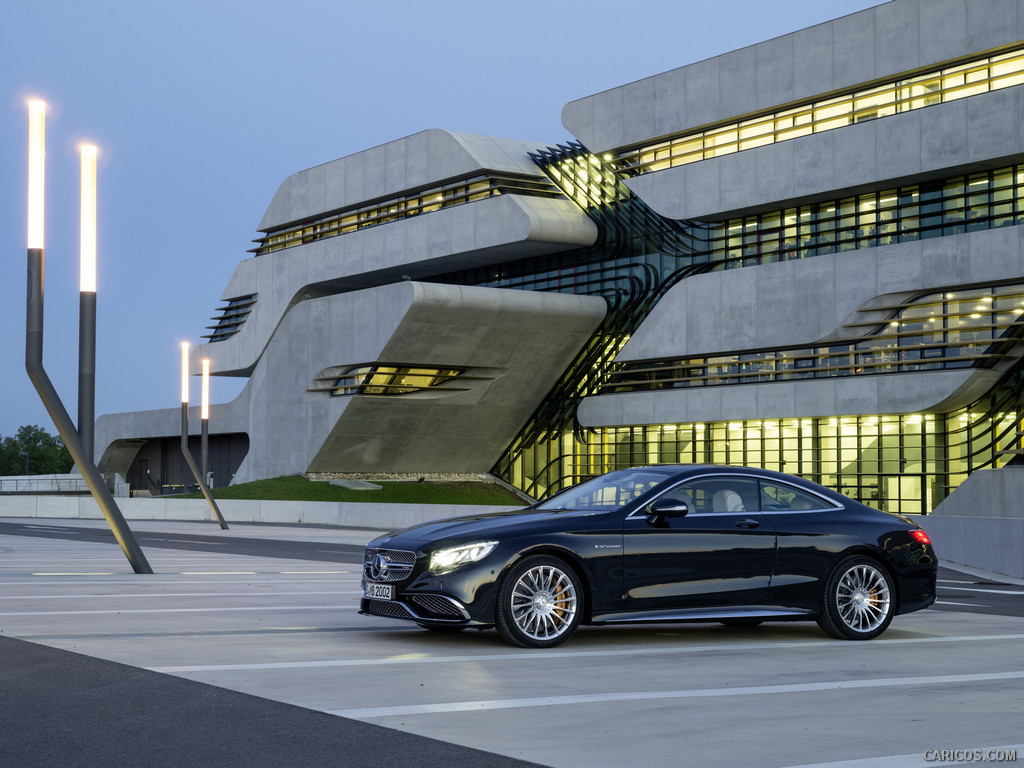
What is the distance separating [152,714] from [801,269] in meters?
38.3

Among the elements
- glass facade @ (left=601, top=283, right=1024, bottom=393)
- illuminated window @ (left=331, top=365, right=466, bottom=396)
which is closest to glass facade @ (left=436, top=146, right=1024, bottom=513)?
glass facade @ (left=601, top=283, right=1024, bottom=393)

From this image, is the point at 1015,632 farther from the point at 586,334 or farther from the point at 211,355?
the point at 211,355

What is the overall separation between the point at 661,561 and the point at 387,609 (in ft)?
7.31

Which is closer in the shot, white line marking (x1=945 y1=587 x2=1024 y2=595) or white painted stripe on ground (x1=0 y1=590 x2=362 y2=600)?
white painted stripe on ground (x1=0 y1=590 x2=362 y2=600)

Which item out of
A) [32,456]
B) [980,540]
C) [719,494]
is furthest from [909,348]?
[32,456]

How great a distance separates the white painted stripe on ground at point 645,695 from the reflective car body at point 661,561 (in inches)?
84.7

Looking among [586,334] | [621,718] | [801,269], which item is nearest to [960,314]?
[801,269]

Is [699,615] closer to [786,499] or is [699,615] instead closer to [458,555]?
[786,499]

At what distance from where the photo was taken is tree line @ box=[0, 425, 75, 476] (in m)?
159

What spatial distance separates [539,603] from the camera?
9789mm

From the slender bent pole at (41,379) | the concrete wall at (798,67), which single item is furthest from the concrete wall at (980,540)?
the concrete wall at (798,67)

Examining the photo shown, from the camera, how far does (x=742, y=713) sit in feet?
22.7

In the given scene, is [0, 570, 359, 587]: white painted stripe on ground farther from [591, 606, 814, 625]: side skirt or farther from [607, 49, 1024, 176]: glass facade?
[607, 49, 1024, 176]: glass facade

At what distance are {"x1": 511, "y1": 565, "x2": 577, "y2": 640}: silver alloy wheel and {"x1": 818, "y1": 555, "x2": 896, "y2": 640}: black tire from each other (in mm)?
2361
